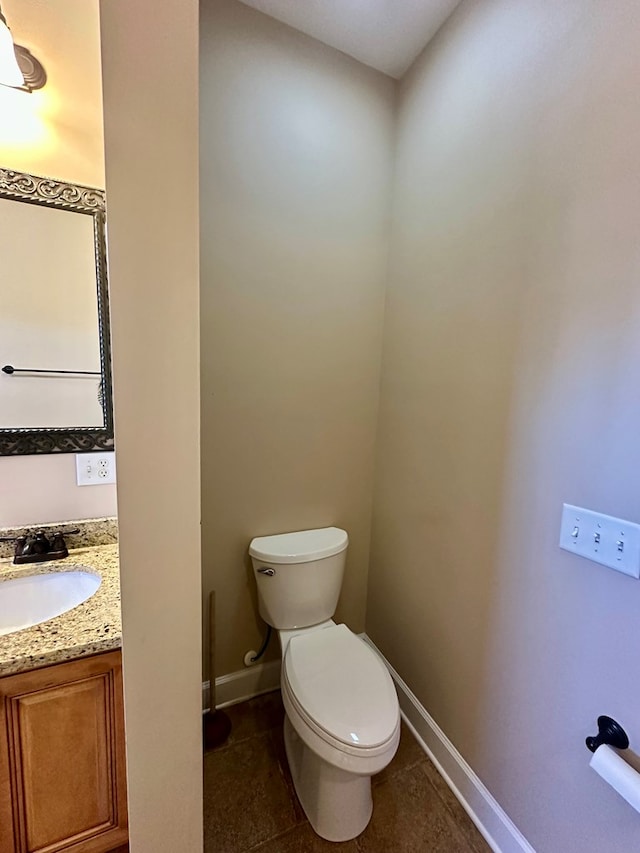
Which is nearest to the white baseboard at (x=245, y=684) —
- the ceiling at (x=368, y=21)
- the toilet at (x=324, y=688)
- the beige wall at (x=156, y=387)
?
the toilet at (x=324, y=688)

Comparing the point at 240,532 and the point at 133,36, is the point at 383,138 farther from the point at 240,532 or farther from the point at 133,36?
the point at 240,532

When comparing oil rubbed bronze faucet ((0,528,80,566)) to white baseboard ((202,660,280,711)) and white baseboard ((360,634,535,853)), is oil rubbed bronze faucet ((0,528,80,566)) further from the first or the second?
white baseboard ((360,634,535,853))

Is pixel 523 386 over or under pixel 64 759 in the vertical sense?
over

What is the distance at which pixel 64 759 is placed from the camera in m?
0.91

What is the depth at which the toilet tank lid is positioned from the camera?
59.1 inches

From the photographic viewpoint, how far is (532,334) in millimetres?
1081

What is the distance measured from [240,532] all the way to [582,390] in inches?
51.7

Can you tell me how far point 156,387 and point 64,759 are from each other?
96cm

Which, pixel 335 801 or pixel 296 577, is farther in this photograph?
pixel 296 577

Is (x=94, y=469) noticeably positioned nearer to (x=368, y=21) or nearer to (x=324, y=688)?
(x=324, y=688)

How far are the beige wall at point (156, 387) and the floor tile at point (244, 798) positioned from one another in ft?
1.41

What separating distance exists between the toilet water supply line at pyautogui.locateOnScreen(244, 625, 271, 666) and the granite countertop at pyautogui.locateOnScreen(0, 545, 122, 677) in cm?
85

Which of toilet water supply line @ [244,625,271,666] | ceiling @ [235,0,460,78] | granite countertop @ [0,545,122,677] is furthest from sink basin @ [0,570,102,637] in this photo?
ceiling @ [235,0,460,78]

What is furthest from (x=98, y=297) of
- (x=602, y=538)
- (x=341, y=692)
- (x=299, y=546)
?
(x=602, y=538)
